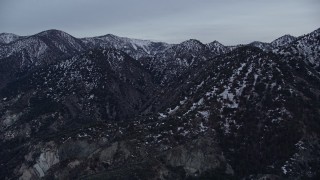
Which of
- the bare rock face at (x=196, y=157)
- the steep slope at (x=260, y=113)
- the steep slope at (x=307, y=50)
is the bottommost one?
the bare rock face at (x=196, y=157)

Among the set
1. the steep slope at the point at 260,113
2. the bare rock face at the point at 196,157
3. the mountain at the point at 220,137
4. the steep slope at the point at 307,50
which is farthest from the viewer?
the steep slope at the point at 307,50

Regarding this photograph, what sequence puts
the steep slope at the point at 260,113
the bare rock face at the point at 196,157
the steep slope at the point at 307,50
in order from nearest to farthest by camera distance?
the bare rock face at the point at 196,157 < the steep slope at the point at 260,113 < the steep slope at the point at 307,50

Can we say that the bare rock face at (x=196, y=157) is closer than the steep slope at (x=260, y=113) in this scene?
Yes

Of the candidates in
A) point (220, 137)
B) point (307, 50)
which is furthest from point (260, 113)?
point (307, 50)

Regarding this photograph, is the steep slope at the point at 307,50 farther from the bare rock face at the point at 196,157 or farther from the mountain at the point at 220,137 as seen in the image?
the bare rock face at the point at 196,157

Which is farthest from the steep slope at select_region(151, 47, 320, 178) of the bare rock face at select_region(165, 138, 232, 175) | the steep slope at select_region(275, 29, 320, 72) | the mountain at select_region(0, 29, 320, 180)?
the steep slope at select_region(275, 29, 320, 72)

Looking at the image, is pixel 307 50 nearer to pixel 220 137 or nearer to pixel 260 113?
pixel 260 113

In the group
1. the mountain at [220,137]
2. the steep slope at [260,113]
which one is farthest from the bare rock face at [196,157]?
the steep slope at [260,113]

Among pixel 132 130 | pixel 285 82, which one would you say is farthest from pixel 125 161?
pixel 285 82

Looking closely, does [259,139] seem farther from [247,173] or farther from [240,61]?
[240,61]

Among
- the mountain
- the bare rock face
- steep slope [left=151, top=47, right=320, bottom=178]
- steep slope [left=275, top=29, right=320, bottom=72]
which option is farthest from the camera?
steep slope [left=275, top=29, right=320, bottom=72]

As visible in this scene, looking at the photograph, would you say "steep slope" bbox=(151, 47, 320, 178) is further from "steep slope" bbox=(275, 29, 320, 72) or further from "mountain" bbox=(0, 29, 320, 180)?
"steep slope" bbox=(275, 29, 320, 72)
